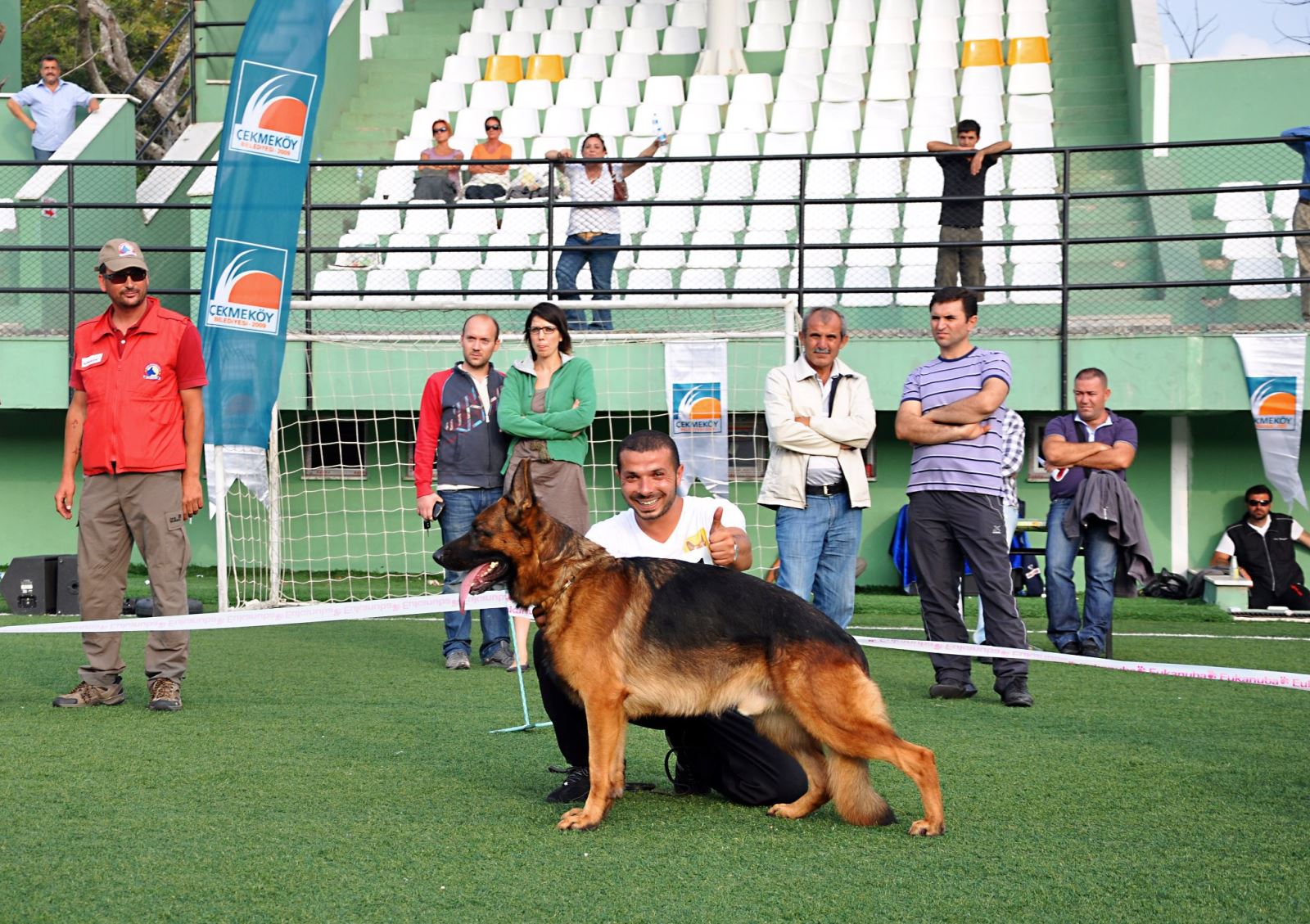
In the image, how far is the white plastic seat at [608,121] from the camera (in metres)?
17.7

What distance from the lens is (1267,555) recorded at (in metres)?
12.1

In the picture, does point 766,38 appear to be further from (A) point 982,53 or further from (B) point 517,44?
(B) point 517,44

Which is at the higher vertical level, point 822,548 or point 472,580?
point 472,580

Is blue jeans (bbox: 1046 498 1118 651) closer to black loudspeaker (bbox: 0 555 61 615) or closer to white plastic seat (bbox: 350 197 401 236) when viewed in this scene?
black loudspeaker (bbox: 0 555 61 615)

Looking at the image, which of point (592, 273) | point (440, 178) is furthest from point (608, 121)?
point (592, 273)

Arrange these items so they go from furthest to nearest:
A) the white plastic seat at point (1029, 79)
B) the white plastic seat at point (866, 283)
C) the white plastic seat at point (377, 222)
A: 1. the white plastic seat at point (1029, 79)
2. the white plastic seat at point (377, 222)
3. the white plastic seat at point (866, 283)

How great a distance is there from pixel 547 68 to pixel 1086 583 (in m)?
13.2

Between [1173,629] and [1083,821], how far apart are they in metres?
6.42

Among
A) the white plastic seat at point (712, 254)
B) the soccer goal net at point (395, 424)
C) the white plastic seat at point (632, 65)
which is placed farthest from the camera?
the white plastic seat at point (632, 65)

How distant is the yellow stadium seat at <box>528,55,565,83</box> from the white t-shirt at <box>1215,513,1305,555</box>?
1100 centimetres

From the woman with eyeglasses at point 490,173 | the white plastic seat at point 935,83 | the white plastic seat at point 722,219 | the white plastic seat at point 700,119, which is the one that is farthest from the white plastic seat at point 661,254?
the white plastic seat at point 935,83

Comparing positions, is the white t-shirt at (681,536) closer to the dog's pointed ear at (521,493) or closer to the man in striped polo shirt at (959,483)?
the dog's pointed ear at (521,493)

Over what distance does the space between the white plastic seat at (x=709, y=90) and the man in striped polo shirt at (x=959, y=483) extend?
11.6 m

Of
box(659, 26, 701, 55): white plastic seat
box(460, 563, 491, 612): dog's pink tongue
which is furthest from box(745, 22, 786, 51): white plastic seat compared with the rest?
box(460, 563, 491, 612): dog's pink tongue
